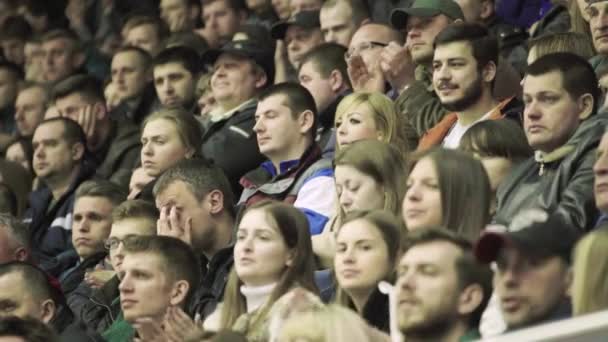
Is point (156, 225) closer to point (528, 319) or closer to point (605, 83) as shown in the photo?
point (605, 83)

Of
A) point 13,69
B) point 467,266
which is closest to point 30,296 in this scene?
point 467,266

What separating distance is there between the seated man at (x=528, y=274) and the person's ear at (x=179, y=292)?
267 centimetres

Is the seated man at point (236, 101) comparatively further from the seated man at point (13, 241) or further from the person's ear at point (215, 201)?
the person's ear at point (215, 201)

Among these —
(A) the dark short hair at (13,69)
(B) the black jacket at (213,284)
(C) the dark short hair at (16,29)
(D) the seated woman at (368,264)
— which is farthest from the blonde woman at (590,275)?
(C) the dark short hair at (16,29)

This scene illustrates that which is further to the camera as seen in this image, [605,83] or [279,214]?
[605,83]

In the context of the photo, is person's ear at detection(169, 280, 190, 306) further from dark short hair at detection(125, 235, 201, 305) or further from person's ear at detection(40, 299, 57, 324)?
person's ear at detection(40, 299, 57, 324)

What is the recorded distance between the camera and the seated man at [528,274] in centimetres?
646

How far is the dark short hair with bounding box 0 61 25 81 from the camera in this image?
15.1m

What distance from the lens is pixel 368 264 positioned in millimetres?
7934

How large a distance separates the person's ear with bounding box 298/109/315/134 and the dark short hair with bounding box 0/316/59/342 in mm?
2601

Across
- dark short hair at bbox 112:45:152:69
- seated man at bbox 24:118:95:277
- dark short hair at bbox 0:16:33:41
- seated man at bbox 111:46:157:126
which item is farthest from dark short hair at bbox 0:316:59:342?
dark short hair at bbox 0:16:33:41

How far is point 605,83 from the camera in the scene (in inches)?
373

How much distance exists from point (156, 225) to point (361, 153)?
66.7 inches

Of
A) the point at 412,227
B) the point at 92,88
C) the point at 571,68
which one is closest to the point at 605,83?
the point at 571,68
